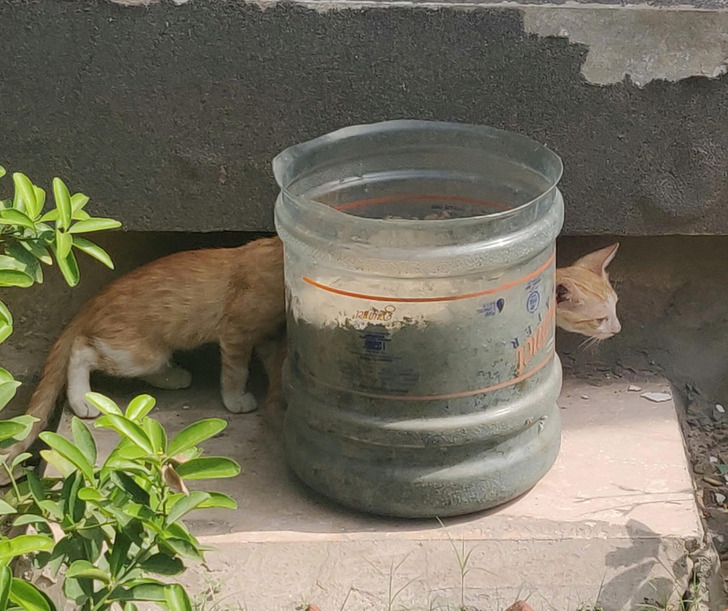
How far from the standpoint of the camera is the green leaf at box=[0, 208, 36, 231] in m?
1.66

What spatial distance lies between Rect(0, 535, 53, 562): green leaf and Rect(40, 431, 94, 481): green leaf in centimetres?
11

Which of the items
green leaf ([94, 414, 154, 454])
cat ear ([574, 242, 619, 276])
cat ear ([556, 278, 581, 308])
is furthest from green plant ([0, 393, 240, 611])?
cat ear ([574, 242, 619, 276])

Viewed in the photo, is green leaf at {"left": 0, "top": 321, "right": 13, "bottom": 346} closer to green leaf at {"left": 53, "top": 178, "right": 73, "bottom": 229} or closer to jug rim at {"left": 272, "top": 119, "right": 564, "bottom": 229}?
green leaf at {"left": 53, "top": 178, "right": 73, "bottom": 229}

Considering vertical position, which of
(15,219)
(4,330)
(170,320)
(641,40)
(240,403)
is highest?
(641,40)

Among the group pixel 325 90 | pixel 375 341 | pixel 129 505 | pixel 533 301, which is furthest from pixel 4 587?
pixel 325 90

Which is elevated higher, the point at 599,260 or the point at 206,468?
the point at 206,468

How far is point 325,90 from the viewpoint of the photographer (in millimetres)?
2451

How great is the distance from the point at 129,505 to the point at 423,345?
77 centimetres

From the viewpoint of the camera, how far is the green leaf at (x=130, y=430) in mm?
1497

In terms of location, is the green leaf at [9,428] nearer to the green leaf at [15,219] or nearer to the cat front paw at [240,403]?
the green leaf at [15,219]

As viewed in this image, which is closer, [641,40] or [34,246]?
[34,246]

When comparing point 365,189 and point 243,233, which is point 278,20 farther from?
point 243,233

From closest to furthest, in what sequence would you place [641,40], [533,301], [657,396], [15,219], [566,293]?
[15,219]
[533,301]
[641,40]
[566,293]
[657,396]

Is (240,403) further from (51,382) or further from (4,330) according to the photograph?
(4,330)
